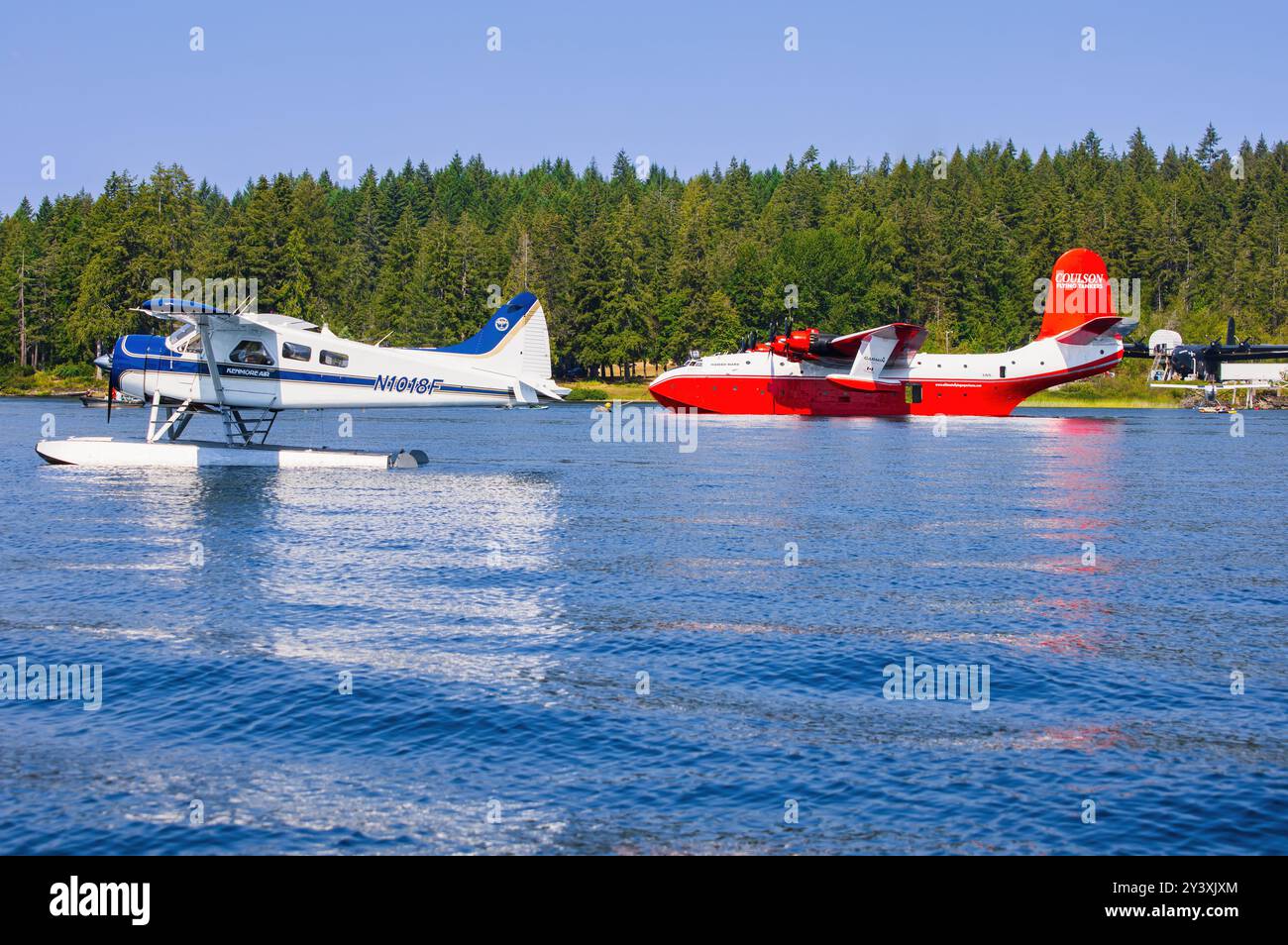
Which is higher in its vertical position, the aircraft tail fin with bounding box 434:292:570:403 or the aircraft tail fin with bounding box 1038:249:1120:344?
the aircraft tail fin with bounding box 1038:249:1120:344

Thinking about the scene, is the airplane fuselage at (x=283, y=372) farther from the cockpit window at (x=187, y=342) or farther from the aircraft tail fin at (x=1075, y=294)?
the aircraft tail fin at (x=1075, y=294)

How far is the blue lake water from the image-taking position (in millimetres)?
8719

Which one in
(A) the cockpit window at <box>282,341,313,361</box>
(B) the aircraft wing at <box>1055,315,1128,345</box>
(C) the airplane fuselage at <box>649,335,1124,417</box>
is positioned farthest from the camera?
(C) the airplane fuselage at <box>649,335,1124,417</box>

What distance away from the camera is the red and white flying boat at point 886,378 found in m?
74.6

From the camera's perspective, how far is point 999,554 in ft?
70.0

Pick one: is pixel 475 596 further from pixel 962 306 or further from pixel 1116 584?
pixel 962 306

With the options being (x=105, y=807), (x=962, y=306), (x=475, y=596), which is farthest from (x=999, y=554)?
(x=962, y=306)

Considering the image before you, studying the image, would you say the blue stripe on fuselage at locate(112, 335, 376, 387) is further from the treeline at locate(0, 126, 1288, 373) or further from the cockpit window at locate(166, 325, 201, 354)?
the treeline at locate(0, 126, 1288, 373)

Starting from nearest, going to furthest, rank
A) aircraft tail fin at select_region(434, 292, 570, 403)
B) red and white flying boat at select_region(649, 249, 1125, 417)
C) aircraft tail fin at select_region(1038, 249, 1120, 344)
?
aircraft tail fin at select_region(434, 292, 570, 403) < red and white flying boat at select_region(649, 249, 1125, 417) < aircraft tail fin at select_region(1038, 249, 1120, 344)

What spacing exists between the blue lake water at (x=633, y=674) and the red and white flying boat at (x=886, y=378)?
152 ft

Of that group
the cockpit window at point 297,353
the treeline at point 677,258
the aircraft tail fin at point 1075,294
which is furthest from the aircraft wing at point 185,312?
the treeline at point 677,258

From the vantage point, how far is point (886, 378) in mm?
74062

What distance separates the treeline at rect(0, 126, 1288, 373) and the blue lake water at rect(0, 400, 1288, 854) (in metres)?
91.7

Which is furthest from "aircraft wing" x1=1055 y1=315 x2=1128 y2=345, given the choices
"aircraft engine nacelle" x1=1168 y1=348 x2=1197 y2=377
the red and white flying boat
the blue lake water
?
the blue lake water
